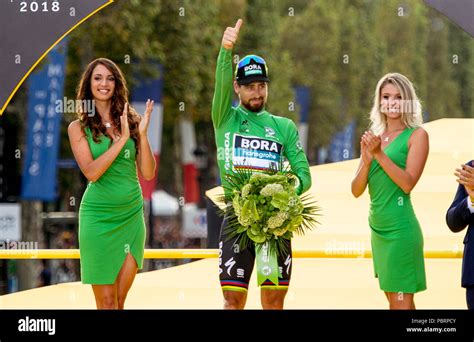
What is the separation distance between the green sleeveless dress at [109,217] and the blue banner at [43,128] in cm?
832

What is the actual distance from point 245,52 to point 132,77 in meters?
8.61

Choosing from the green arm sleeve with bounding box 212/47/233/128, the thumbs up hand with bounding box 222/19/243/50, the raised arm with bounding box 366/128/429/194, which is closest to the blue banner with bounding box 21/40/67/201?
the green arm sleeve with bounding box 212/47/233/128

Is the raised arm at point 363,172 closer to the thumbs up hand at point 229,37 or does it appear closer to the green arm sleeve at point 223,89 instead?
the green arm sleeve at point 223,89

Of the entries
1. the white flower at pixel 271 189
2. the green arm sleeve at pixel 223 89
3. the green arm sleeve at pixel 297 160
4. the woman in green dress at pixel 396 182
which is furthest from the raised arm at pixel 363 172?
the green arm sleeve at pixel 223 89

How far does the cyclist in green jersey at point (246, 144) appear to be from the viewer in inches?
292

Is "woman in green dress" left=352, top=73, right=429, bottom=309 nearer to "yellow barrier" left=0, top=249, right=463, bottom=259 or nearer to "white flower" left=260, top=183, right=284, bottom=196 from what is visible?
"white flower" left=260, top=183, right=284, bottom=196

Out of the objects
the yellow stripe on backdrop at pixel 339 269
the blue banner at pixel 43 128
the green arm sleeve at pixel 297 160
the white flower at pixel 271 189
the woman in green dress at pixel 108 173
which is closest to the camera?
the white flower at pixel 271 189

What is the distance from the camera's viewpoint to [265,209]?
7.38m

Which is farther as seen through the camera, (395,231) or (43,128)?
(43,128)

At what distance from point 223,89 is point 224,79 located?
6 cm

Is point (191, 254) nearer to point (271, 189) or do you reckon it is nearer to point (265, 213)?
point (265, 213)

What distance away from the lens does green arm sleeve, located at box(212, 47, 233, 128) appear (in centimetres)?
742

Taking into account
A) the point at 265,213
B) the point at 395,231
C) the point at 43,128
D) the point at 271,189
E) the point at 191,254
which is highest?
the point at 43,128

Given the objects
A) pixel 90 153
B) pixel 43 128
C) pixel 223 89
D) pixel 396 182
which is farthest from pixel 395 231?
pixel 43 128
